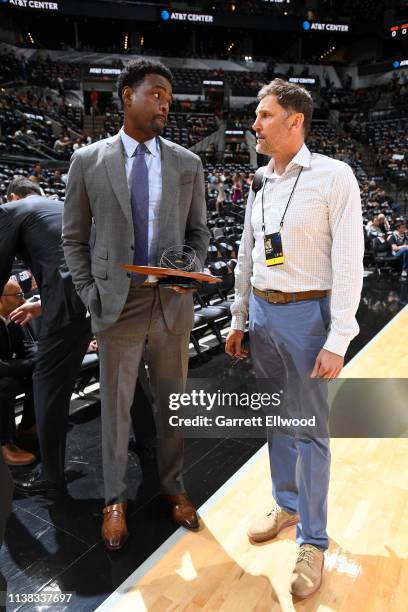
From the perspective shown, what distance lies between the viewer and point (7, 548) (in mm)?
1752

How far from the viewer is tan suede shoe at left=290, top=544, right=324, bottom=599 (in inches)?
58.5

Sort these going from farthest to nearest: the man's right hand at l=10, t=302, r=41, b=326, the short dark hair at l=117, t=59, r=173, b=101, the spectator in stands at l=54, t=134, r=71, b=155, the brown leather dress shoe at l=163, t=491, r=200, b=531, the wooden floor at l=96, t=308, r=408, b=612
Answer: the spectator in stands at l=54, t=134, r=71, b=155 → the man's right hand at l=10, t=302, r=41, b=326 → the brown leather dress shoe at l=163, t=491, r=200, b=531 → the short dark hair at l=117, t=59, r=173, b=101 → the wooden floor at l=96, t=308, r=408, b=612

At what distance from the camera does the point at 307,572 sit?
151 cm

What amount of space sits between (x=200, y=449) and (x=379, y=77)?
28541 mm

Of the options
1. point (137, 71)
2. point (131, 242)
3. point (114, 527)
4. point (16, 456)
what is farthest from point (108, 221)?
point (16, 456)

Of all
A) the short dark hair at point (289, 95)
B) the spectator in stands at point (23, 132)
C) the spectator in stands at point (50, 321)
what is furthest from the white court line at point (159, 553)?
the spectator in stands at point (23, 132)

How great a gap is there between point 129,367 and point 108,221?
547 mm

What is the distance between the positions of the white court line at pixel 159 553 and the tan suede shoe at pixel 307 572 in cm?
47

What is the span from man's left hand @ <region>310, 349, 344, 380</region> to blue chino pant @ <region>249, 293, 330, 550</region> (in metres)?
0.08

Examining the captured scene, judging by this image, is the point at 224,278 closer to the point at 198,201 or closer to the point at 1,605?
the point at 198,201

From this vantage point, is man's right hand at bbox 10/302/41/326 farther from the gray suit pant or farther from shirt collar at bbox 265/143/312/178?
shirt collar at bbox 265/143/312/178

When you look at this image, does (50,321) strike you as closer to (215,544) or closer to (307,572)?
(215,544)

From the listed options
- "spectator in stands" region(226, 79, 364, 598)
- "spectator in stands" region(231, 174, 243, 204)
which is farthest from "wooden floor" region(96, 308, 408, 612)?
"spectator in stands" region(231, 174, 243, 204)

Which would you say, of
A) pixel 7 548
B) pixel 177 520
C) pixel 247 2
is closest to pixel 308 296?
pixel 177 520
